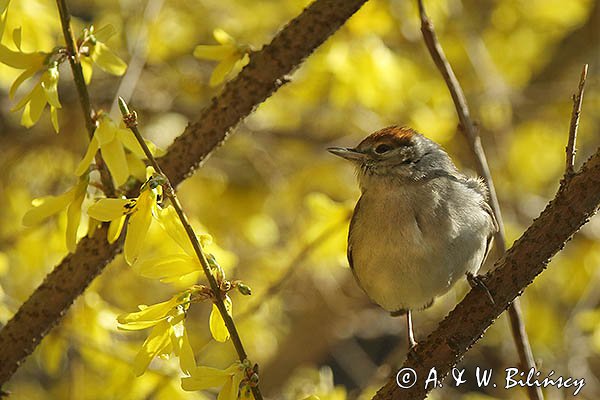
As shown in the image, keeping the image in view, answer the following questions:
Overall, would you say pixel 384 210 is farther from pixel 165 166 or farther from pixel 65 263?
pixel 65 263

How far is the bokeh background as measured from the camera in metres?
3.22

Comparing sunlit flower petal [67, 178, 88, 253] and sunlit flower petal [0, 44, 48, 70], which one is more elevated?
sunlit flower petal [0, 44, 48, 70]

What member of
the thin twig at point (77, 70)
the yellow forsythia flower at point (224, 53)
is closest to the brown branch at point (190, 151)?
the yellow forsythia flower at point (224, 53)

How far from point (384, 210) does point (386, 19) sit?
1.16 metres

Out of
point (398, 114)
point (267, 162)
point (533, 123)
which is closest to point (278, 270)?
point (267, 162)

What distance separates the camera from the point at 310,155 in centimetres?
425

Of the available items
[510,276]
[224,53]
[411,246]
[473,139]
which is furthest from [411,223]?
[224,53]

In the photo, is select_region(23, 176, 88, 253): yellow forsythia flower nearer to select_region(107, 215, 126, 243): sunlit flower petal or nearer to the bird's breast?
select_region(107, 215, 126, 243): sunlit flower petal

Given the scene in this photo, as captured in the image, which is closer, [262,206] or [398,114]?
[398,114]

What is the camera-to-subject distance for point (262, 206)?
428 cm

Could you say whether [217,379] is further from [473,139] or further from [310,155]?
[310,155]

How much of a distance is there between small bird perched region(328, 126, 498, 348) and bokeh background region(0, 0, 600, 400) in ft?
1.65

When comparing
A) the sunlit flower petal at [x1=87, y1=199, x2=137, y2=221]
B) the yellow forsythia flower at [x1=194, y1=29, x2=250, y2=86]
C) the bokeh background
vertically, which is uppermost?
the bokeh background

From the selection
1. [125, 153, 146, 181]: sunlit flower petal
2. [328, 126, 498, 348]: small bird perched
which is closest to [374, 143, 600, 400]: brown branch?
[328, 126, 498, 348]: small bird perched
